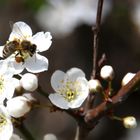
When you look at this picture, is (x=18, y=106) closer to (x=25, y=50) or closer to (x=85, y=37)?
(x=25, y=50)

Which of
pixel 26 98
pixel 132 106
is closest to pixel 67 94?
pixel 26 98

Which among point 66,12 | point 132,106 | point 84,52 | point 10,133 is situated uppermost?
point 10,133

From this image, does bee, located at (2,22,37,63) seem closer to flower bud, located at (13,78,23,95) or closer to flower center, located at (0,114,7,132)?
flower bud, located at (13,78,23,95)

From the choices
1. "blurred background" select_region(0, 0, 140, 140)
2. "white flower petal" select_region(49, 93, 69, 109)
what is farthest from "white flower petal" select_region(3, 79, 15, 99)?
"blurred background" select_region(0, 0, 140, 140)

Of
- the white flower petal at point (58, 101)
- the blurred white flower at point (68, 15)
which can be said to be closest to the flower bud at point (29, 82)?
the white flower petal at point (58, 101)

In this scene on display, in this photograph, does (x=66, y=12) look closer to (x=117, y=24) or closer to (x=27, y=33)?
(x=117, y=24)

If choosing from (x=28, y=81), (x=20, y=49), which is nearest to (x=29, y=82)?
(x=28, y=81)

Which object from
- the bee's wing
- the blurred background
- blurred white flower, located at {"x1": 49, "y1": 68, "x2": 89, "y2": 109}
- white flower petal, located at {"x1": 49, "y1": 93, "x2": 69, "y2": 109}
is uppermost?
the bee's wing

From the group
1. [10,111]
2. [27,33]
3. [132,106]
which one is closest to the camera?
[10,111]
